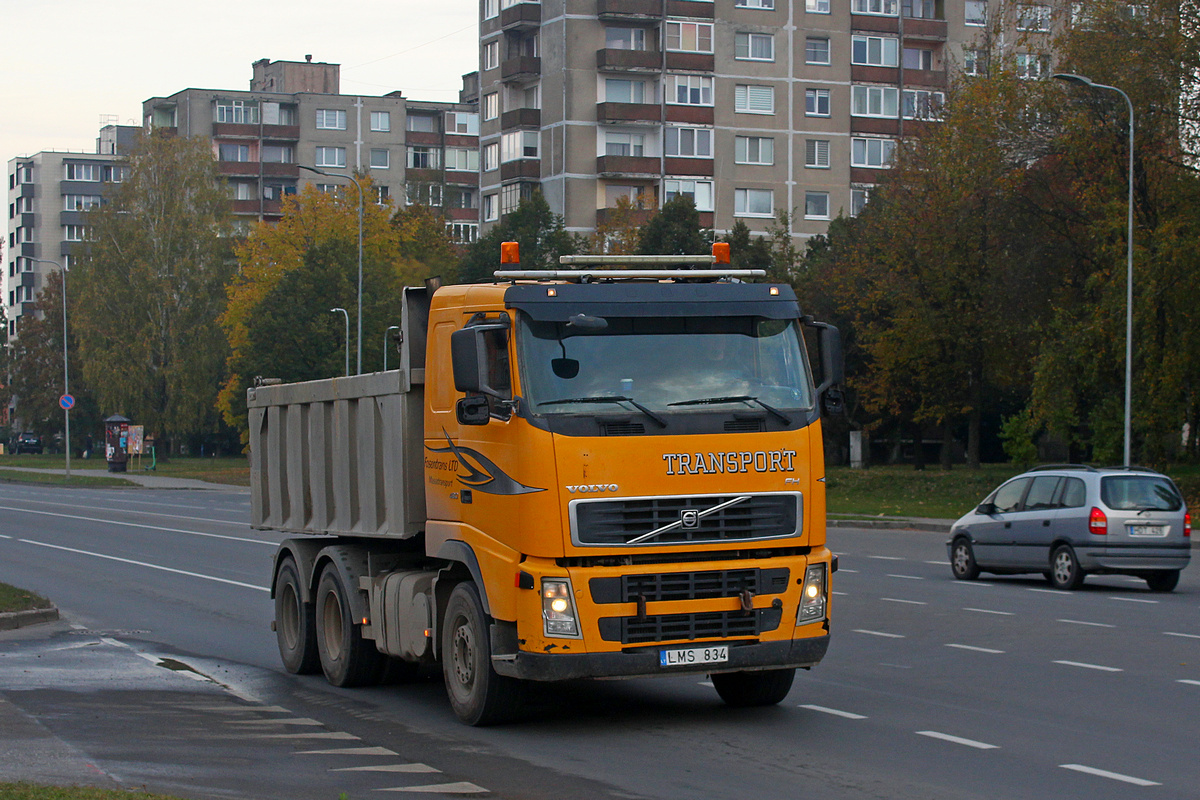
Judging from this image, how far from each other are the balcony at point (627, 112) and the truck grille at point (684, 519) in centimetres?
7243

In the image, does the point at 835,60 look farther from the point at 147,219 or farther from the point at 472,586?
the point at 472,586

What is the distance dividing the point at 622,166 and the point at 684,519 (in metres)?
72.5

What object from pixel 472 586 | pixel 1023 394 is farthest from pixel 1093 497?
pixel 1023 394

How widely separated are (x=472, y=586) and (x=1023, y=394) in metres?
58.9

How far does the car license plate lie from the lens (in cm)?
942

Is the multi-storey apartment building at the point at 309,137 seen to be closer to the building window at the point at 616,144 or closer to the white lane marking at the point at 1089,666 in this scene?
the building window at the point at 616,144

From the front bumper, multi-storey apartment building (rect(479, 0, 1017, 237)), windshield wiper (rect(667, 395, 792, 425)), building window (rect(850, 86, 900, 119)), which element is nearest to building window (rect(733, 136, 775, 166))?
multi-storey apartment building (rect(479, 0, 1017, 237))

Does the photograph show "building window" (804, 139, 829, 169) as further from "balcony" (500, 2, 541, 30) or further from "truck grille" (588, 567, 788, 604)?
"truck grille" (588, 567, 788, 604)

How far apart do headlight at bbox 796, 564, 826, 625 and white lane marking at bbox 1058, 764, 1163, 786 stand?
1906mm

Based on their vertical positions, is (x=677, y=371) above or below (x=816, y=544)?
above

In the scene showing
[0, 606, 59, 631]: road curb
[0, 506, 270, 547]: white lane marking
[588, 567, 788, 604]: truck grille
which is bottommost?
[0, 506, 270, 547]: white lane marking

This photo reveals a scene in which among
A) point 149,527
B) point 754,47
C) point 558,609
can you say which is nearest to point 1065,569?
point 558,609

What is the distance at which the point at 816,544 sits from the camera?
9.97 meters

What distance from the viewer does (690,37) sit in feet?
273
